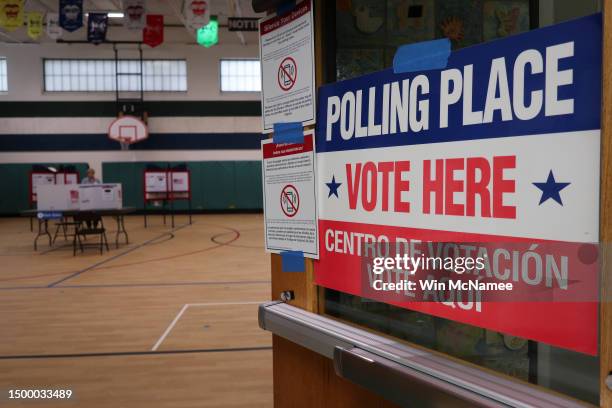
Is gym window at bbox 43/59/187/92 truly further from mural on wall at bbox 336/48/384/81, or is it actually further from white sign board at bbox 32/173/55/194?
mural on wall at bbox 336/48/384/81

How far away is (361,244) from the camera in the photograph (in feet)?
4.50

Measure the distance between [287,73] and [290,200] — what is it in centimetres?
43

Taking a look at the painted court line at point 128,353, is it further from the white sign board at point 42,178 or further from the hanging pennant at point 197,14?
the white sign board at point 42,178

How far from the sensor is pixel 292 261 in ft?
5.33

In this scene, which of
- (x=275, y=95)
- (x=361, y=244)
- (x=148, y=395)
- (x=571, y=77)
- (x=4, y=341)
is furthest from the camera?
(x=4, y=341)

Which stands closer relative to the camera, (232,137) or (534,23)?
(534,23)

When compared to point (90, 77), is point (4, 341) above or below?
below

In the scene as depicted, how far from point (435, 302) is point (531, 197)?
0.36 m

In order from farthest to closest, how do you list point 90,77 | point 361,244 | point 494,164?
1. point 90,77
2. point 361,244
3. point 494,164

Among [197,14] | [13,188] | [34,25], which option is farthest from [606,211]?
[13,188]

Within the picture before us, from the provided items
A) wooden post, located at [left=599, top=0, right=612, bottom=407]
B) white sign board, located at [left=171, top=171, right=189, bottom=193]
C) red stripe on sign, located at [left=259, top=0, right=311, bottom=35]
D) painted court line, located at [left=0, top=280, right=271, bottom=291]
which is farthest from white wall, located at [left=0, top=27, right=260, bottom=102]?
wooden post, located at [left=599, top=0, right=612, bottom=407]

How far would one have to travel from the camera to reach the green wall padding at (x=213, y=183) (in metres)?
16.0

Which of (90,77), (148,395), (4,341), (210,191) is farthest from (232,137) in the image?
(148,395)

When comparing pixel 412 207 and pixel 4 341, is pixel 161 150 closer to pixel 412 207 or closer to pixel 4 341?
pixel 4 341
